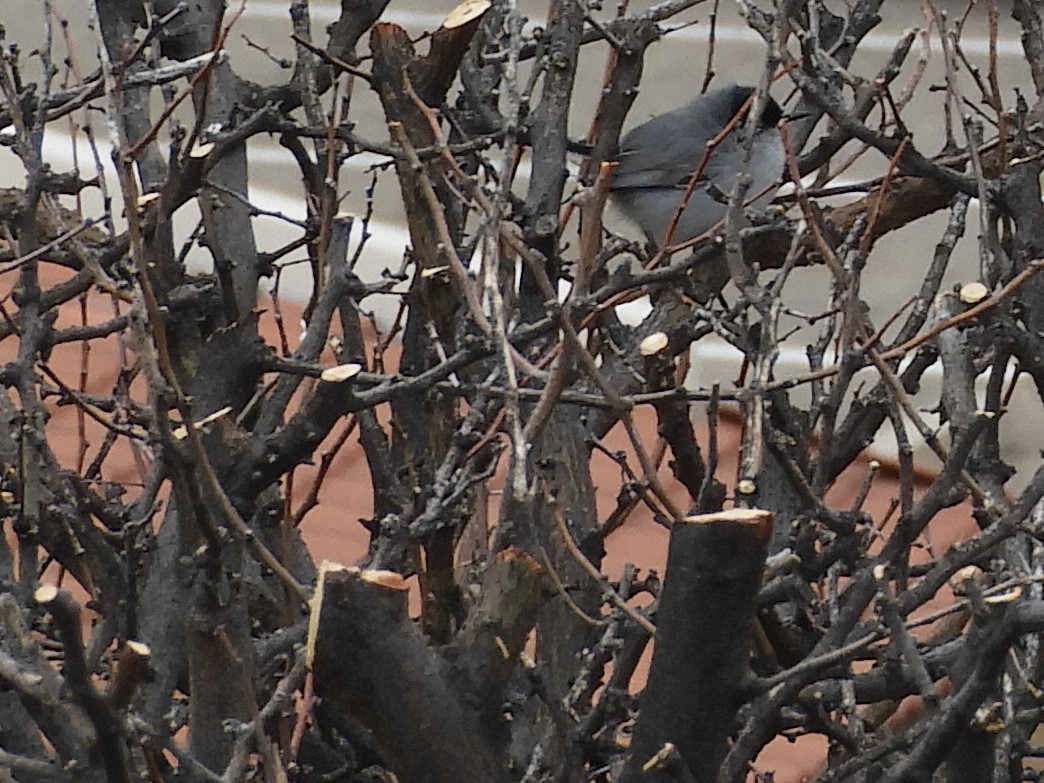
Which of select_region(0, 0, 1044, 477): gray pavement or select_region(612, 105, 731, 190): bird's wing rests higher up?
select_region(0, 0, 1044, 477): gray pavement

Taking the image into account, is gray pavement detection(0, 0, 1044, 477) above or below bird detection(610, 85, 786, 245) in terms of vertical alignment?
above

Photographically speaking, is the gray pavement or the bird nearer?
the bird

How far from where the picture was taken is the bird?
434 cm

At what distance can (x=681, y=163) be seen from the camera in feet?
14.3

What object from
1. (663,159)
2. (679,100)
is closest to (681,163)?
(663,159)

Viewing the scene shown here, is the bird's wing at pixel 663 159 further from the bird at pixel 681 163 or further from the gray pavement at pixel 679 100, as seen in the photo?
the gray pavement at pixel 679 100

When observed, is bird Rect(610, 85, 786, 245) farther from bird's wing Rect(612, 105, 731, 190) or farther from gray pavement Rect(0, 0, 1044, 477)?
gray pavement Rect(0, 0, 1044, 477)

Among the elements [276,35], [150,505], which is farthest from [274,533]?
[276,35]

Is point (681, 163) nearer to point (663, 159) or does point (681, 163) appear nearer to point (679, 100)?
point (663, 159)

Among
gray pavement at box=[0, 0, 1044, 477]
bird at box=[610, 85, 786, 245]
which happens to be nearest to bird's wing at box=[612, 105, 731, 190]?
bird at box=[610, 85, 786, 245]

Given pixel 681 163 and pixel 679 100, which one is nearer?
pixel 681 163

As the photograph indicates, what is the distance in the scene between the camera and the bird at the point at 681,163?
434 cm

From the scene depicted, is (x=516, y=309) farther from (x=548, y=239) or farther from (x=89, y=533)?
(x=89, y=533)

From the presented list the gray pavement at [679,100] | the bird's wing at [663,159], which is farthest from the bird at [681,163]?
the gray pavement at [679,100]
